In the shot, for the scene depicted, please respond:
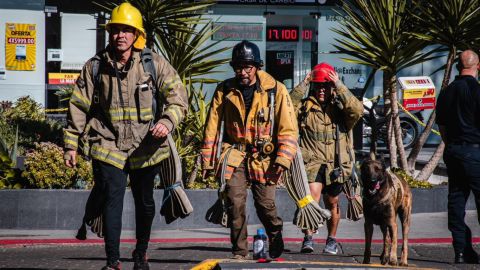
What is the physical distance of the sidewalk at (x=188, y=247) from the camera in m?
8.90

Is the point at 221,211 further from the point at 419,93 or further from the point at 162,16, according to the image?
the point at 419,93

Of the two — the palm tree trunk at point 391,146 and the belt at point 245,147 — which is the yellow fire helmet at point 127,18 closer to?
the belt at point 245,147

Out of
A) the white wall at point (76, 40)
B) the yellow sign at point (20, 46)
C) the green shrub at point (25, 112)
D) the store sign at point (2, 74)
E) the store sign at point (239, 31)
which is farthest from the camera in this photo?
the store sign at point (239, 31)

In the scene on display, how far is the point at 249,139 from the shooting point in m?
7.99

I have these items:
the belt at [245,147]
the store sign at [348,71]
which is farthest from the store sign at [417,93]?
the belt at [245,147]

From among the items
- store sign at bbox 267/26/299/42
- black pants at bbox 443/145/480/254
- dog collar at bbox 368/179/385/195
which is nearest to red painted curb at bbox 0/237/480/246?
black pants at bbox 443/145/480/254

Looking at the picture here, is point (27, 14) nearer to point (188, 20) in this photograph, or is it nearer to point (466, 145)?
point (188, 20)

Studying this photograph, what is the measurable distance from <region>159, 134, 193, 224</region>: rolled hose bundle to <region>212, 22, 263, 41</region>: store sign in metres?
11.6

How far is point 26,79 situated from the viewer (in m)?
19.1

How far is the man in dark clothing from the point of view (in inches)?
349

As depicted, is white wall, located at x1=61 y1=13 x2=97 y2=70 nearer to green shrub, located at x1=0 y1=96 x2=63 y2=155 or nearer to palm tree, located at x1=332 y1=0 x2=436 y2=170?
green shrub, located at x1=0 y1=96 x2=63 y2=155

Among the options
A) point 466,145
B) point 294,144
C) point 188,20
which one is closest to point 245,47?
point 294,144

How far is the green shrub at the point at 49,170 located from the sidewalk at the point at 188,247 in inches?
27.0

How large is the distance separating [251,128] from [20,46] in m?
11.9
